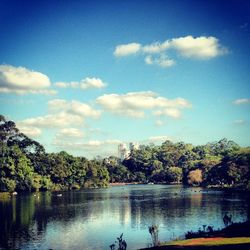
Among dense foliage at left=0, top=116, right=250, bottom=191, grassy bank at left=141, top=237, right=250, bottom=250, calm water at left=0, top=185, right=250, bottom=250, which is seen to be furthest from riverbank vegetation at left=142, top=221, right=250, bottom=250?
dense foliage at left=0, top=116, right=250, bottom=191

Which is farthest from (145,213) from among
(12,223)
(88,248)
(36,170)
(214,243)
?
(36,170)

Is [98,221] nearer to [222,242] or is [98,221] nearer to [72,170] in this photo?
[222,242]

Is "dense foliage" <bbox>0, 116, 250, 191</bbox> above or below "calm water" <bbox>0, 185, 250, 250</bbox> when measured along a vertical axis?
above

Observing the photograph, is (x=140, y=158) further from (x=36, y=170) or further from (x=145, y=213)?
(x=145, y=213)

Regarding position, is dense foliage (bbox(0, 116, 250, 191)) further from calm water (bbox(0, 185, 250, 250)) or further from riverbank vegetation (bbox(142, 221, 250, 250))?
riverbank vegetation (bbox(142, 221, 250, 250))

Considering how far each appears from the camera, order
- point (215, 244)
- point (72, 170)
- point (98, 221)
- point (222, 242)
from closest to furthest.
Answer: point (215, 244) → point (222, 242) → point (98, 221) → point (72, 170)

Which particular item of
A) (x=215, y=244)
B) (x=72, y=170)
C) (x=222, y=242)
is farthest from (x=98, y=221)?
(x=72, y=170)

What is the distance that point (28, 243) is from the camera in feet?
136

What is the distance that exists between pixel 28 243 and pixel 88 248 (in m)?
7.16

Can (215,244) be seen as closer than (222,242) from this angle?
Yes

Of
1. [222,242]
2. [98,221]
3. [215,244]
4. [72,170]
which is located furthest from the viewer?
[72,170]

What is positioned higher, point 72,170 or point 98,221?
point 72,170

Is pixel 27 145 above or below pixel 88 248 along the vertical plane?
above

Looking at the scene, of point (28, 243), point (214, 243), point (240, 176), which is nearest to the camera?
point (214, 243)
